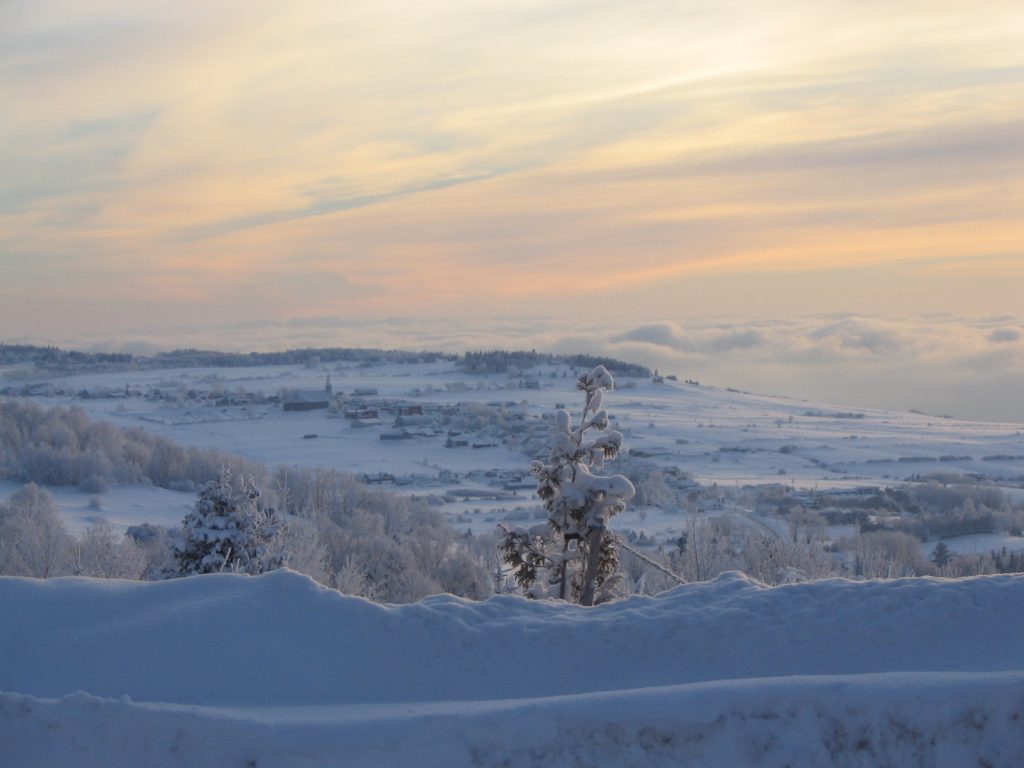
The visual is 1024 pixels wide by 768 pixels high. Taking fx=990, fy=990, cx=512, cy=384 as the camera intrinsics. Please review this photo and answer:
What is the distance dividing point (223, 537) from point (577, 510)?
736 centimetres

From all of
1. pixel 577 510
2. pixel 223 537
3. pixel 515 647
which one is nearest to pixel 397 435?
pixel 223 537

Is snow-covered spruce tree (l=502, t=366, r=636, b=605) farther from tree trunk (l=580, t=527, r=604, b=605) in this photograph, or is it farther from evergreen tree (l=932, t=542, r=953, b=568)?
evergreen tree (l=932, t=542, r=953, b=568)

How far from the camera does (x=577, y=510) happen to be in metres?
13.6

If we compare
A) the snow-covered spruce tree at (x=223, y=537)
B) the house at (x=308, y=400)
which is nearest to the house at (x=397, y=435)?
the house at (x=308, y=400)

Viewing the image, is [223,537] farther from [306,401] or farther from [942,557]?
[306,401]

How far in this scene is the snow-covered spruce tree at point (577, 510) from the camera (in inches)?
531

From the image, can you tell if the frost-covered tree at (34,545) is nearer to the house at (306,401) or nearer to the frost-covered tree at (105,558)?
the frost-covered tree at (105,558)

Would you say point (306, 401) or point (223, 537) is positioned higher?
point (223, 537)

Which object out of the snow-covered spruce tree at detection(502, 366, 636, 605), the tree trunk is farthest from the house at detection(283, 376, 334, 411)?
the tree trunk

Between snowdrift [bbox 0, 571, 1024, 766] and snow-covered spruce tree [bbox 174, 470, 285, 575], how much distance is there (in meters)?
9.62

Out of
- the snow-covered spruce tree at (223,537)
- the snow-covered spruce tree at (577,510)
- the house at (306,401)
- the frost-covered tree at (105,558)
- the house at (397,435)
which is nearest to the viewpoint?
the snow-covered spruce tree at (577,510)

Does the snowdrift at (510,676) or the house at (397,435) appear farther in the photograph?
the house at (397,435)

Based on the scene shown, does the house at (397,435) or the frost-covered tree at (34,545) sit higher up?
the frost-covered tree at (34,545)

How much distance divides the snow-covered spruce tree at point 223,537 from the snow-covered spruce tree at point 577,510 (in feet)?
17.9
